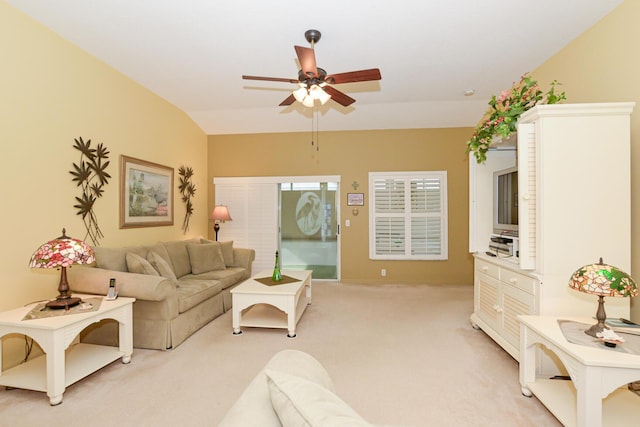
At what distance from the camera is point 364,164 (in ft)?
18.1

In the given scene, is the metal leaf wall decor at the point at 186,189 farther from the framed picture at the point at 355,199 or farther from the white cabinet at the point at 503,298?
the white cabinet at the point at 503,298

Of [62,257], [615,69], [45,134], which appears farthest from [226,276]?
[615,69]

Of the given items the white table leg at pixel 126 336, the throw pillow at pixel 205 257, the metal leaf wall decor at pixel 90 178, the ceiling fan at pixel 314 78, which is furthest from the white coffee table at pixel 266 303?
the ceiling fan at pixel 314 78

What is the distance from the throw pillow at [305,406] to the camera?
688 mm

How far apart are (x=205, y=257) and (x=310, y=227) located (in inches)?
80.6

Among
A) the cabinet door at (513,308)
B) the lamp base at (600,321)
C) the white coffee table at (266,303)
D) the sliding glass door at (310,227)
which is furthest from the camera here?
the sliding glass door at (310,227)

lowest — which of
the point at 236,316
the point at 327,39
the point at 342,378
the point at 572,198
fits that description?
the point at 342,378

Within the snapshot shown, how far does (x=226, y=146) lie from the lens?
5.77 meters

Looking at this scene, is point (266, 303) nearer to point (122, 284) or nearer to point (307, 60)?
point (122, 284)

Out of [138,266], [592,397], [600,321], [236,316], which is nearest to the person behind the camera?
[592,397]

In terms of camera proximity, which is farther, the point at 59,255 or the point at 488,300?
the point at 488,300

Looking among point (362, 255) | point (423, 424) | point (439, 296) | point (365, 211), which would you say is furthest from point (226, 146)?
point (423, 424)

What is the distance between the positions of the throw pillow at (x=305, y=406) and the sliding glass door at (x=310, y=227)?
483 cm

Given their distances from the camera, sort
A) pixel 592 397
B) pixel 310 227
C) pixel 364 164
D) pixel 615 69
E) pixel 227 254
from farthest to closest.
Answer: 1. pixel 310 227
2. pixel 364 164
3. pixel 227 254
4. pixel 615 69
5. pixel 592 397
